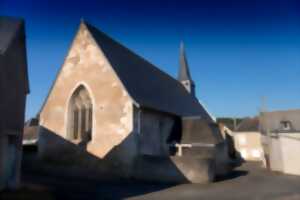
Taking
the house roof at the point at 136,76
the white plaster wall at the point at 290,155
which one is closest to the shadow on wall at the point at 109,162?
the house roof at the point at 136,76

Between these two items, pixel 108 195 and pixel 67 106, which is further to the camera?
pixel 67 106

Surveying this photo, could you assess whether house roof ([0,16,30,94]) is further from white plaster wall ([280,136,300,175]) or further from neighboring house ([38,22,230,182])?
white plaster wall ([280,136,300,175])

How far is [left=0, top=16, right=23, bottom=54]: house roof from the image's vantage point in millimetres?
9062

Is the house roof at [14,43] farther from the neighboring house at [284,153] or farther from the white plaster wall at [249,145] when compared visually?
the white plaster wall at [249,145]

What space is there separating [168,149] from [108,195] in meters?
8.87

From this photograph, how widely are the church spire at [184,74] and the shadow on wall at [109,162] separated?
2014 centimetres

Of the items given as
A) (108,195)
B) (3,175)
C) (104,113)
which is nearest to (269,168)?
(104,113)

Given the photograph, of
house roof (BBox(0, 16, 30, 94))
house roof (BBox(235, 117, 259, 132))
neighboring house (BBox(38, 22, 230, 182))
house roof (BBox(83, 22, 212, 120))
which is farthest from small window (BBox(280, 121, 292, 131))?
house roof (BBox(0, 16, 30, 94))

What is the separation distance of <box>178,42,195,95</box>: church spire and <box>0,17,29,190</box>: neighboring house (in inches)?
991

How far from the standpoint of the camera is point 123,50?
67.8ft

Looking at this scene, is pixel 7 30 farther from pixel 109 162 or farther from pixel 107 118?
pixel 109 162

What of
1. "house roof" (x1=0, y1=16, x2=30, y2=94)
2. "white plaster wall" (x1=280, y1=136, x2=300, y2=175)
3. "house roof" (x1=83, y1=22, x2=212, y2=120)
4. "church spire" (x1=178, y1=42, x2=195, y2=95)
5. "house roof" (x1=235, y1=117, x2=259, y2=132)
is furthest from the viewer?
"house roof" (x1=235, y1=117, x2=259, y2=132)

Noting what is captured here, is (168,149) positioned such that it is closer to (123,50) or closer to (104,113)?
(104,113)

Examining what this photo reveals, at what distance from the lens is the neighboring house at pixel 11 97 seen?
29.1ft
